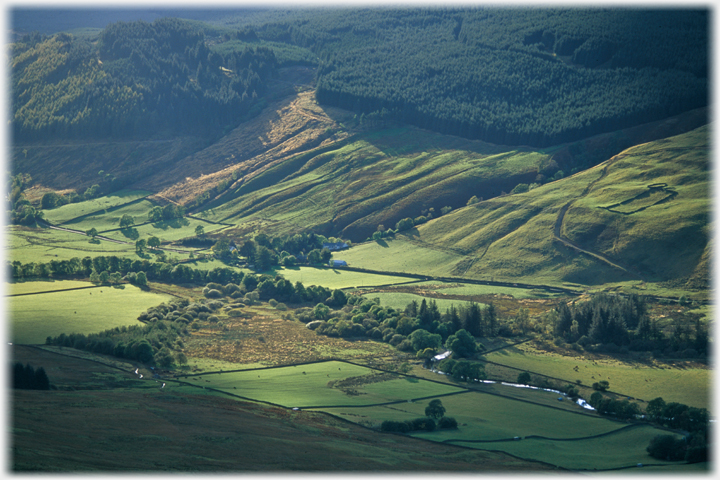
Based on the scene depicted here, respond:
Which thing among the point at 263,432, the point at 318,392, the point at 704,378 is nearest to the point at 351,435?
the point at 263,432

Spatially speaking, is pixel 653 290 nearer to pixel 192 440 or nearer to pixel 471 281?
pixel 471 281

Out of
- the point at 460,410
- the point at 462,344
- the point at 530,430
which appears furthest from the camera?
the point at 462,344

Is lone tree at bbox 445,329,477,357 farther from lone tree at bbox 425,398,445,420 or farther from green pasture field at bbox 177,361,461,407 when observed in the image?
lone tree at bbox 425,398,445,420

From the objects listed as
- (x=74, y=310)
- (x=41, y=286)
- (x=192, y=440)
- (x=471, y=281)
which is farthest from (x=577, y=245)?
(x=192, y=440)

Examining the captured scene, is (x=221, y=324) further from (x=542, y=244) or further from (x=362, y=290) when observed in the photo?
(x=542, y=244)

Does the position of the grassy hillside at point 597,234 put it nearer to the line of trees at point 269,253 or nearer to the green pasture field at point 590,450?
the line of trees at point 269,253

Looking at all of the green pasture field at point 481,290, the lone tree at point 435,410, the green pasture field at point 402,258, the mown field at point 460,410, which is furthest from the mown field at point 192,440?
the green pasture field at point 402,258
